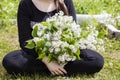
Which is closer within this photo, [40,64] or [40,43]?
[40,43]

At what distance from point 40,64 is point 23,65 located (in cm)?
17

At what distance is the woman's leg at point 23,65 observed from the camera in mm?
4211

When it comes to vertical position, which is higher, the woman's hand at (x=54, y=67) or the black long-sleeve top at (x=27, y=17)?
the black long-sleeve top at (x=27, y=17)

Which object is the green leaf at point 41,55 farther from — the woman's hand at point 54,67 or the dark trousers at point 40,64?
the dark trousers at point 40,64

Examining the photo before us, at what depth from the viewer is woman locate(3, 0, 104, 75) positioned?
13.7ft

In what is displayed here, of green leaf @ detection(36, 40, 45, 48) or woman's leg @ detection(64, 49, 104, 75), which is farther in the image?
woman's leg @ detection(64, 49, 104, 75)

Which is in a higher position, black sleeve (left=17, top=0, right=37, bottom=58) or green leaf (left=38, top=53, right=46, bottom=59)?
black sleeve (left=17, top=0, right=37, bottom=58)

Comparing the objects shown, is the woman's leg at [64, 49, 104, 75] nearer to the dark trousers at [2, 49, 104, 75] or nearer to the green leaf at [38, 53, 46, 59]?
the dark trousers at [2, 49, 104, 75]

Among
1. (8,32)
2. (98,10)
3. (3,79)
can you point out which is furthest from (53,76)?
(98,10)

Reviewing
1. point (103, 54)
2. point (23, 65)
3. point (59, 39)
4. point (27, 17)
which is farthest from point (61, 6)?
point (103, 54)

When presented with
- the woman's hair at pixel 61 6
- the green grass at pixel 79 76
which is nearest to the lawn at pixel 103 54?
the green grass at pixel 79 76

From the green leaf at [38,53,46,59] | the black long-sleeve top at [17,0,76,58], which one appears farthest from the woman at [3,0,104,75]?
the green leaf at [38,53,46,59]

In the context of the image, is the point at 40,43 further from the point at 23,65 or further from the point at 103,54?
the point at 103,54

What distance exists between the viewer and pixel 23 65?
13.9 feet
